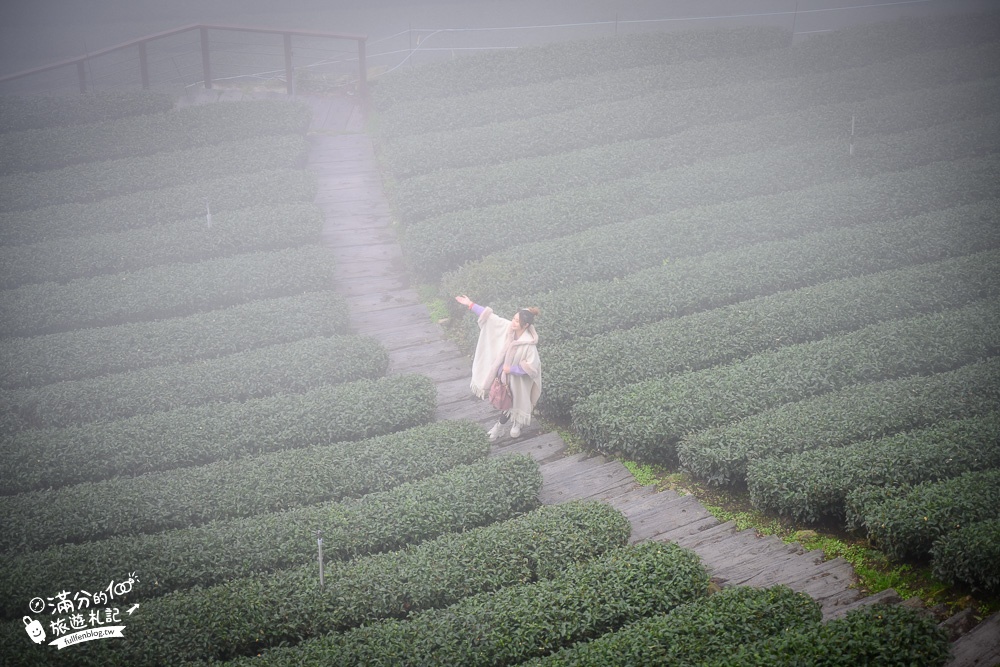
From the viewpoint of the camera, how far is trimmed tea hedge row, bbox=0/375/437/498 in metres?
10.8

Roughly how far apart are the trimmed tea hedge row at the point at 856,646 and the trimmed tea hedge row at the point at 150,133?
17.4 m

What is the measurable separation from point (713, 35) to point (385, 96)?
9628mm

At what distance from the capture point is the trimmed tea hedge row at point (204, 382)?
12219mm

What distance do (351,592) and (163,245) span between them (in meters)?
10.8

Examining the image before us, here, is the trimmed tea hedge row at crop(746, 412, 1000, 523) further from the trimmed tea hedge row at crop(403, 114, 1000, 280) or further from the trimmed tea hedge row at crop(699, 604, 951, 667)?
the trimmed tea hedge row at crop(403, 114, 1000, 280)

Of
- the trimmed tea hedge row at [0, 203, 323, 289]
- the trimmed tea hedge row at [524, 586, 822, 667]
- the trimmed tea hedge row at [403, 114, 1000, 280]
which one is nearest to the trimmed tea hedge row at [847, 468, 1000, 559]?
the trimmed tea hedge row at [524, 586, 822, 667]

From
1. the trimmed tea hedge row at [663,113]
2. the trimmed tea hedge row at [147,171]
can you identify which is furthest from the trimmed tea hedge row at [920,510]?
the trimmed tea hedge row at [147,171]

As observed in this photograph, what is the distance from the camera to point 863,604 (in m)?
8.11

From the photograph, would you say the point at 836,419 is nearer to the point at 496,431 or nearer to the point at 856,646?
the point at 856,646

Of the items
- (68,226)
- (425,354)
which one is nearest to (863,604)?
(425,354)

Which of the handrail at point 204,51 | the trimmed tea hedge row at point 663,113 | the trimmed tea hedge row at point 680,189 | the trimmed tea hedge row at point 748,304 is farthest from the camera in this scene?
the handrail at point 204,51

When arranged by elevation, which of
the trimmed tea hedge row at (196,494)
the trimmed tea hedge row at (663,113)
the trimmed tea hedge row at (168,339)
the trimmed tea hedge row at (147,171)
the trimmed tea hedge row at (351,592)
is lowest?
the trimmed tea hedge row at (351,592)

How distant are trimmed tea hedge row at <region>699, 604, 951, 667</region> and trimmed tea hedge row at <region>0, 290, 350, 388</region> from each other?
9.32 metres

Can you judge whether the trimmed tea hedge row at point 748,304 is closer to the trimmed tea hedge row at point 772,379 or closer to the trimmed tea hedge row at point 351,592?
the trimmed tea hedge row at point 772,379
